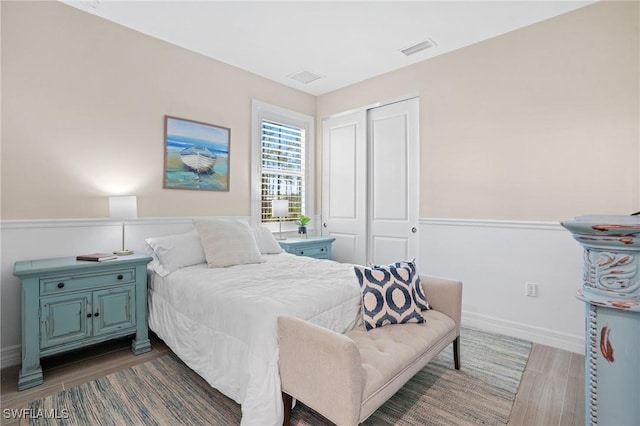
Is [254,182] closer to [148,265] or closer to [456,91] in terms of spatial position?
[148,265]

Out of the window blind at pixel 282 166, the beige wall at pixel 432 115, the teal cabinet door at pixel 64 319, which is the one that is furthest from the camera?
the window blind at pixel 282 166

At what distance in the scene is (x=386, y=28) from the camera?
296 centimetres

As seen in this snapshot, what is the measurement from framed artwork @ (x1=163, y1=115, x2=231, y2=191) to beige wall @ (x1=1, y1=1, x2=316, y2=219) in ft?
0.24

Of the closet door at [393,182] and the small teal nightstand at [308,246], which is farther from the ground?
the closet door at [393,182]

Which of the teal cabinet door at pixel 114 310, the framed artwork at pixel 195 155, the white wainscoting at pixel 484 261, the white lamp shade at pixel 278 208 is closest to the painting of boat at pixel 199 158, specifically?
the framed artwork at pixel 195 155

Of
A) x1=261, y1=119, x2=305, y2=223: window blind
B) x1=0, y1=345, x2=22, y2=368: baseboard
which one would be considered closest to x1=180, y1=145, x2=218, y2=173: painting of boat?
x1=261, y1=119, x2=305, y2=223: window blind

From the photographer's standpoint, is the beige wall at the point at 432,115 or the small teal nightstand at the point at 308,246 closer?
the beige wall at the point at 432,115

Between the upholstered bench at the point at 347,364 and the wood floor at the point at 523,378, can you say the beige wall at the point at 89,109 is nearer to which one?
the wood floor at the point at 523,378

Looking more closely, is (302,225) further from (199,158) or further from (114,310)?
(114,310)

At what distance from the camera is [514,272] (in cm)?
301

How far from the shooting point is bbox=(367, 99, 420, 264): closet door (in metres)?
3.75

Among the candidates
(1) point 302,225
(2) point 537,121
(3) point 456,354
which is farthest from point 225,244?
(2) point 537,121

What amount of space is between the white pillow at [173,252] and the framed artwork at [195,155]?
0.73 metres

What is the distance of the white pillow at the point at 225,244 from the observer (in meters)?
2.69
